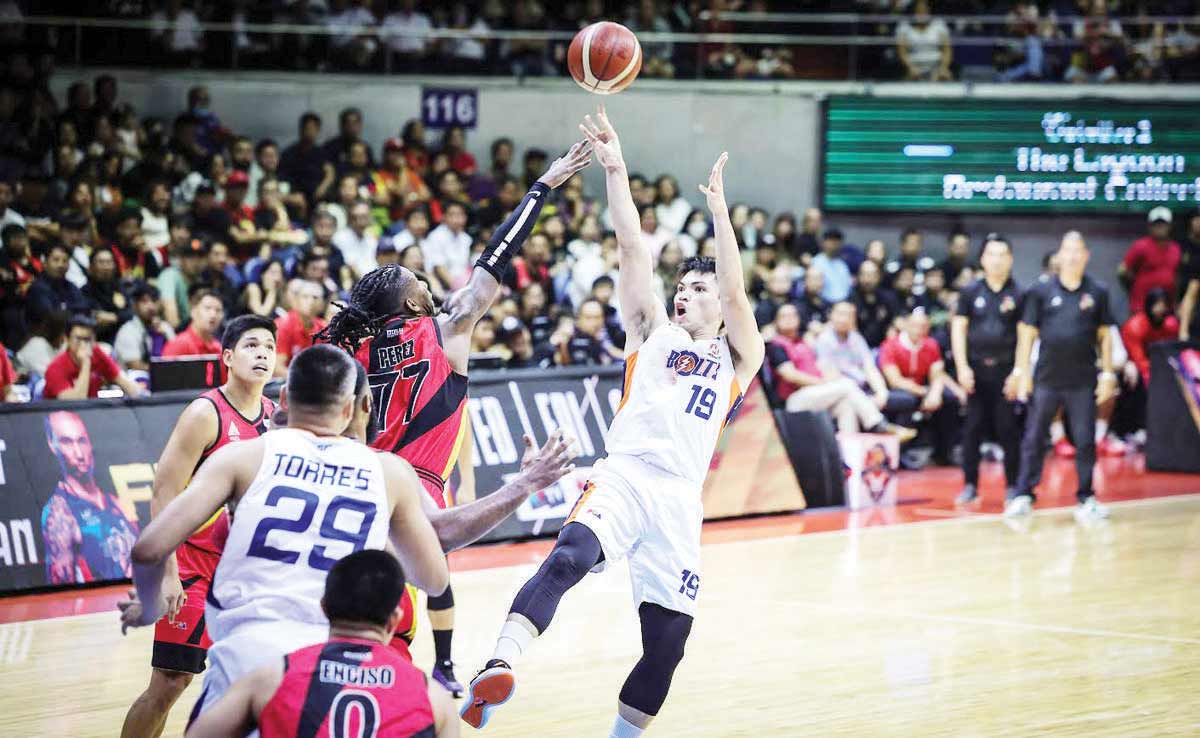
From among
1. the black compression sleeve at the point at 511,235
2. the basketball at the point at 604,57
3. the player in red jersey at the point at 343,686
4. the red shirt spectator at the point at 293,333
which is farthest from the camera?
the red shirt spectator at the point at 293,333

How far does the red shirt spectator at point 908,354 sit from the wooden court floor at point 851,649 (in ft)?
13.7

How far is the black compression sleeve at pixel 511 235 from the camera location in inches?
264

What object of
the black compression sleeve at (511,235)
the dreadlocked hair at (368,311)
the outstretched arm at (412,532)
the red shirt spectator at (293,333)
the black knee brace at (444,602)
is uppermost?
the black compression sleeve at (511,235)

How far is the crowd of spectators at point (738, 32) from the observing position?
1759cm

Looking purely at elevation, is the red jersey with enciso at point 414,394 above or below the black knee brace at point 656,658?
above

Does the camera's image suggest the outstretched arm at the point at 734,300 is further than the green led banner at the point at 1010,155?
No

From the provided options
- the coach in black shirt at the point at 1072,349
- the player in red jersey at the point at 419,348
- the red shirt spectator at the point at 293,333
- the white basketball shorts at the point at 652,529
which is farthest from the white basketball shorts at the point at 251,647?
the coach in black shirt at the point at 1072,349

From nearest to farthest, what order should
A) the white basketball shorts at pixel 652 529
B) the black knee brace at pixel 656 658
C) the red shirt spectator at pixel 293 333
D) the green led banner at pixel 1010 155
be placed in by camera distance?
the black knee brace at pixel 656 658 → the white basketball shorts at pixel 652 529 → the red shirt spectator at pixel 293 333 → the green led banner at pixel 1010 155

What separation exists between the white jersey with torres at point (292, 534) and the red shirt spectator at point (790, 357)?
10.4 m

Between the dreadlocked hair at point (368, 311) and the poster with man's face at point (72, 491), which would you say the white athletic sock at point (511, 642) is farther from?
the poster with man's face at point (72, 491)

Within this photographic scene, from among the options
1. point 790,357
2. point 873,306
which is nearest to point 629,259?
point 790,357

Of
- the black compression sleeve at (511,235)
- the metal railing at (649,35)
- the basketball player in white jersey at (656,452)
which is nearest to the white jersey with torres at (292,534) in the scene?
the basketball player in white jersey at (656,452)

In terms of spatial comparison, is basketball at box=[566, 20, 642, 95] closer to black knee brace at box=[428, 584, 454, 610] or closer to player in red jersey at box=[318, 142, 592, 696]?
player in red jersey at box=[318, 142, 592, 696]

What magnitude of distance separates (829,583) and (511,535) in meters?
2.61
